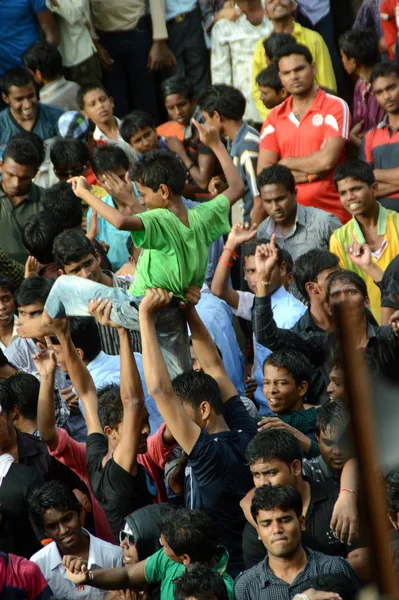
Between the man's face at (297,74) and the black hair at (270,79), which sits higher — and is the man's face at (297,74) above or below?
above

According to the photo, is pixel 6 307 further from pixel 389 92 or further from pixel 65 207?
pixel 389 92

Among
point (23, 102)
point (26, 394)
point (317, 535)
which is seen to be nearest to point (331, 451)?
point (317, 535)

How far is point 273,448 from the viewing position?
A: 167 inches

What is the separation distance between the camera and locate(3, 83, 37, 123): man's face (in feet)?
28.7

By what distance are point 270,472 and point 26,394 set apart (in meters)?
1.68

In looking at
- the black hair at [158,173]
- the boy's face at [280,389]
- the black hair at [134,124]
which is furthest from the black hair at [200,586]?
the black hair at [134,124]

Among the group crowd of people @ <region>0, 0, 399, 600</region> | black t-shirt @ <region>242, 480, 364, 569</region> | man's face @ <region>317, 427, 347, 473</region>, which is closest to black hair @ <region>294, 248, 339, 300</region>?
crowd of people @ <region>0, 0, 399, 600</region>

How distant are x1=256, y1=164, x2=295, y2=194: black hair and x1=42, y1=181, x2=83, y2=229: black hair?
1.21 meters

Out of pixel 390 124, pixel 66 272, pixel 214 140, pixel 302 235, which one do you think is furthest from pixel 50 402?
pixel 390 124

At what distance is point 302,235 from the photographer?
6902 mm

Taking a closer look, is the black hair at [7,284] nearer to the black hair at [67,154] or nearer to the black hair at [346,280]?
the black hair at [67,154]

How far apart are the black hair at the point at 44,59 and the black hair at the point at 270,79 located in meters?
1.91

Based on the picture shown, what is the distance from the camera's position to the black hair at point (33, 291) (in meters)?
6.15

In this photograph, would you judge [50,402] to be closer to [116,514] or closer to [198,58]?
[116,514]
